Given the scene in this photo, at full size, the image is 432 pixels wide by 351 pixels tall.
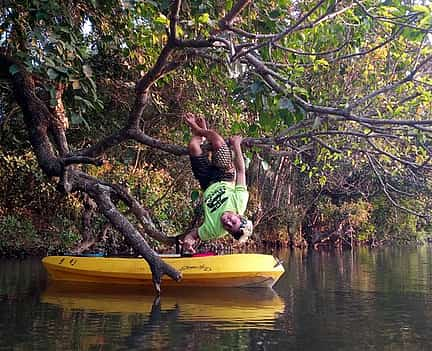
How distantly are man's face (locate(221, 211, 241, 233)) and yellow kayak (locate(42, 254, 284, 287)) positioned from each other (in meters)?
2.25

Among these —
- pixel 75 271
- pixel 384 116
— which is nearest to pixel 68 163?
pixel 75 271

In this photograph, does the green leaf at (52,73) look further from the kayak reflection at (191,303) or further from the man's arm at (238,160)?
the kayak reflection at (191,303)

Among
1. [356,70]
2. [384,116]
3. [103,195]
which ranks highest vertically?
[356,70]

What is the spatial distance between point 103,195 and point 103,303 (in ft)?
3.94

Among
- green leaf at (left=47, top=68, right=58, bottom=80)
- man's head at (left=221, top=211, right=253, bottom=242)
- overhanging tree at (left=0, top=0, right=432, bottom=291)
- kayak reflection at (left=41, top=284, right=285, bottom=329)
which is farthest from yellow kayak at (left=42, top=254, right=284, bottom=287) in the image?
green leaf at (left=47, top=68, right=58, bottom=80)

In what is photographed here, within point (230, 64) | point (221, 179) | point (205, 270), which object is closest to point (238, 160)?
point (221, 179)

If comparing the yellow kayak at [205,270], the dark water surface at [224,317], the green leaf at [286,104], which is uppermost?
the green leaf at [286,104]

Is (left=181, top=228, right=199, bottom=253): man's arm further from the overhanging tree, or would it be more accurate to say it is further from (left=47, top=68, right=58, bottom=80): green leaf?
(left=47, top=68, right=58, bottom=80): green leaf

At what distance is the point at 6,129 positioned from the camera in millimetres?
9734

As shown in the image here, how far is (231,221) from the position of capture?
17.4 ft

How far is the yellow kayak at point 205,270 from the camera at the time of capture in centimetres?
748

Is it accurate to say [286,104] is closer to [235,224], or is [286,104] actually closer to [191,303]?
[235,224]

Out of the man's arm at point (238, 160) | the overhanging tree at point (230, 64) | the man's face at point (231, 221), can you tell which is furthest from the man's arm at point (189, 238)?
the man's arm at point (238, 160)

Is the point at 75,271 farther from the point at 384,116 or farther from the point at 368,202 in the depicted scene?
the point at 368,202
